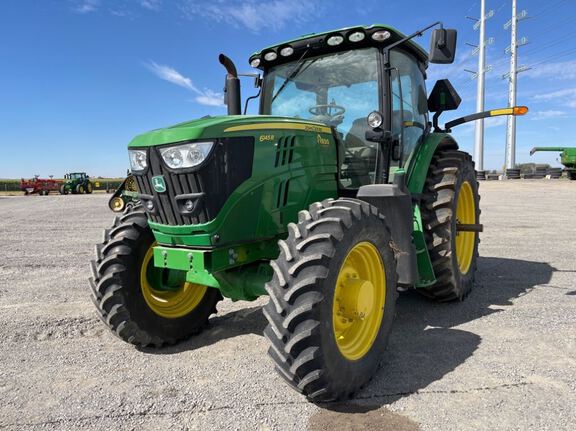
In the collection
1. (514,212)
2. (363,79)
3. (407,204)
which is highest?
(363,79)

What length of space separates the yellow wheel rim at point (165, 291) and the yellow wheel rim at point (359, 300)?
1.36 metres

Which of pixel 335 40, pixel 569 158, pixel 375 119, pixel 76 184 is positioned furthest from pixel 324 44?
pixel 76 184

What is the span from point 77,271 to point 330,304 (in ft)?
16.6

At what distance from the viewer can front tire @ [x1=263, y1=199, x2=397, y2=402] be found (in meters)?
2.50

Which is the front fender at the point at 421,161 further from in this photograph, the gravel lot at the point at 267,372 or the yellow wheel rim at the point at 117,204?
the yellow wheel rim at the point at 117,204

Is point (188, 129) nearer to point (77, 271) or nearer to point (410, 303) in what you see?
point (410, 303)

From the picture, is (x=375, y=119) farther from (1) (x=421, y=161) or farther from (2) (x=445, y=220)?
(2) (x=445, y=220)

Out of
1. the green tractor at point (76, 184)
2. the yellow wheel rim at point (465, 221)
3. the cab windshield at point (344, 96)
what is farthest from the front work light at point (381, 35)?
the green tractor at point (76, 184)

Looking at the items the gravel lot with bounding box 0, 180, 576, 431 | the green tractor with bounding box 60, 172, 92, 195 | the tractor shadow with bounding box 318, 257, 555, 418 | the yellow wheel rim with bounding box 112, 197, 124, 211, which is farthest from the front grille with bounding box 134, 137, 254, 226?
the green tractor with bounding box 60, 172, 92, 195

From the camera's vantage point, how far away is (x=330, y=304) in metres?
2.62

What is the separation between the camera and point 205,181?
279cm

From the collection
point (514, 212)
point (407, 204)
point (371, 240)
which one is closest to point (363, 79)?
A: point (407, 204)

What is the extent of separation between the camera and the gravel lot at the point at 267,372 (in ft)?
8.23

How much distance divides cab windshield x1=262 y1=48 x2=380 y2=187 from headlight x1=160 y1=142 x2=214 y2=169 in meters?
1.46
